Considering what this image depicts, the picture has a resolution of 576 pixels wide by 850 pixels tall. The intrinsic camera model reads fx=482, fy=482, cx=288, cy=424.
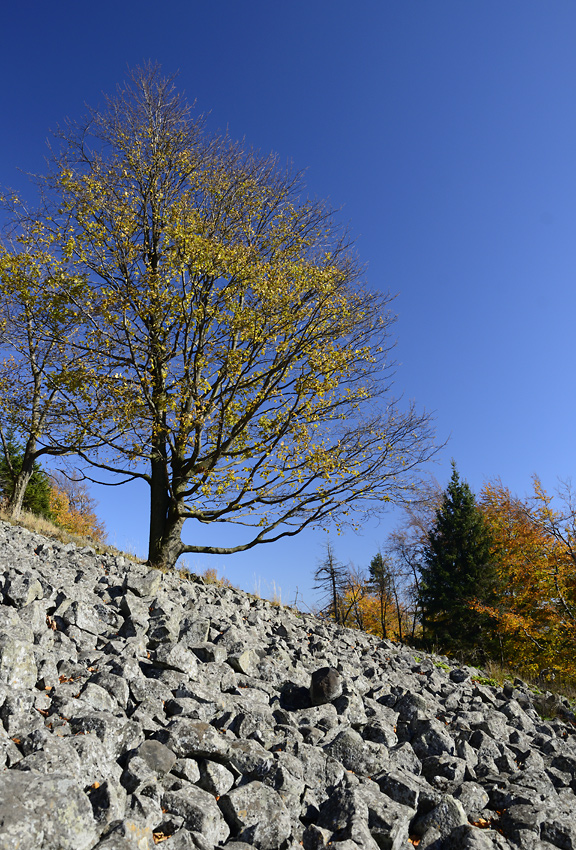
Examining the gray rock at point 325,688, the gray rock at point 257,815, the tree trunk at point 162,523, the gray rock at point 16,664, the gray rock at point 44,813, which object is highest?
the tree trunk at point 162,523

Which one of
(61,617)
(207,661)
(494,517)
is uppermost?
(494,517)

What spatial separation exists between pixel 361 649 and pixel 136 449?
23.0ft

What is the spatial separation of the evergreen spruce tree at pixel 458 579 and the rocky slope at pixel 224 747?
67.5 ft

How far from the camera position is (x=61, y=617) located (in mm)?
4434

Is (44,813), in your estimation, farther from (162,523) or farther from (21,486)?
(21,486)

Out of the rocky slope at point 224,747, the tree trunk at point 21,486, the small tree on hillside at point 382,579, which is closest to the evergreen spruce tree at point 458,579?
the small tree on hillside at point 382,579

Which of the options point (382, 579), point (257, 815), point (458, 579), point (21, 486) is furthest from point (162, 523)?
point (382, 579)

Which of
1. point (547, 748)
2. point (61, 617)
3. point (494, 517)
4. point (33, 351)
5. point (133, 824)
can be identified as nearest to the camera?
point (133, 824)

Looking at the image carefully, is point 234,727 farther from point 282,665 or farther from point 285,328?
point 285,328

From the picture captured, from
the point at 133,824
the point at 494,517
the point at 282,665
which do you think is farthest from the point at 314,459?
the point at 494,517

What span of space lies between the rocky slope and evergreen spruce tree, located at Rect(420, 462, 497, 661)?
2058 centimetres

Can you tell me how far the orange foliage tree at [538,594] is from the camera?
21.5 metres

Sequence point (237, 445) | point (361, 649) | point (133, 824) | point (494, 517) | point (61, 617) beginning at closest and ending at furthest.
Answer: point (133, 824)
point (61, 617)
point (361, 649)
point (237, 445)
point (494, 517)

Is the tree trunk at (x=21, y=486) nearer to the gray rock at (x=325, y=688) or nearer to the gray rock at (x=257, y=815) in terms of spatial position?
the gray rock at (x=325, y=688)
